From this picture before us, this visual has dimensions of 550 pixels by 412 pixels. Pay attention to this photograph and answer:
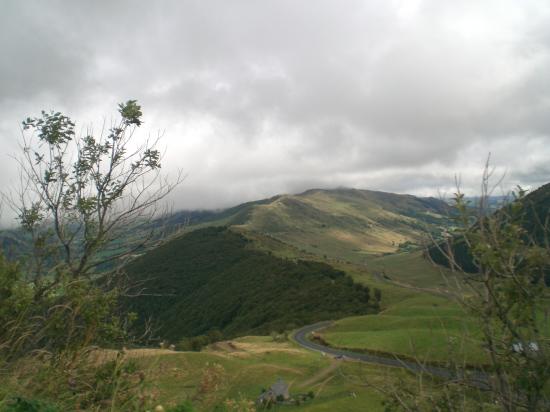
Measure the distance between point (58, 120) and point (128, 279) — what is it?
389cm

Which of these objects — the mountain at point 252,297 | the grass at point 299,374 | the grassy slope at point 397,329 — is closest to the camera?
the grass at point 299,374

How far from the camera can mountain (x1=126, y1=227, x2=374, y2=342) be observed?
116 m

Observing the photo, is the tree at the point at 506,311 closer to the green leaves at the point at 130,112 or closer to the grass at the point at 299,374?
the green leaves at the point at 130,112

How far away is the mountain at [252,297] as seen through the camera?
381 ft

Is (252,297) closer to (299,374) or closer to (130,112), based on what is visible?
(299,374)

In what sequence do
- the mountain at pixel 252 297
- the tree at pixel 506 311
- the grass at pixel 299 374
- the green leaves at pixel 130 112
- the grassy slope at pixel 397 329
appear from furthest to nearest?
the mountain at pixel 252 297
the grassy slope at pixel 397 329
the grass at pixel 299 374
the green leaves at pixel 130 112
the tree at pixel 506 311

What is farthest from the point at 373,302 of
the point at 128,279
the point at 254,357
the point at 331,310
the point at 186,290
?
the point at 128,279

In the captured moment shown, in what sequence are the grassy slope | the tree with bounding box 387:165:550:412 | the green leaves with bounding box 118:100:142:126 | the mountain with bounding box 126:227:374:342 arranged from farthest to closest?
1. the mountain with bounding box 126:227:374:342
2. the grassy slope
3. the green leaves with bounding box 118:100:142:126
4. the tree with bounding box 387:165:550:412

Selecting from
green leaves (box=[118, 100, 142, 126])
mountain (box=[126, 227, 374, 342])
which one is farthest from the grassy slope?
green leaves (box=[118, 100, 142, 126])

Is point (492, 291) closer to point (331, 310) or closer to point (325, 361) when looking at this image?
point (325, 361)

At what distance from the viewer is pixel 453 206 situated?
550cm

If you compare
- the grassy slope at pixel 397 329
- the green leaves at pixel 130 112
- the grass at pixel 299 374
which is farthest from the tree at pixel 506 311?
the grassy slope at pixel 397 329

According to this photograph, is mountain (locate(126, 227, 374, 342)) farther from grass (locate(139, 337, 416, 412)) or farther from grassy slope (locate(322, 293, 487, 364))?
grass (locate(139, 337, 416, 412))

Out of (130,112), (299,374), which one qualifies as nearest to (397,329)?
(299,374)
